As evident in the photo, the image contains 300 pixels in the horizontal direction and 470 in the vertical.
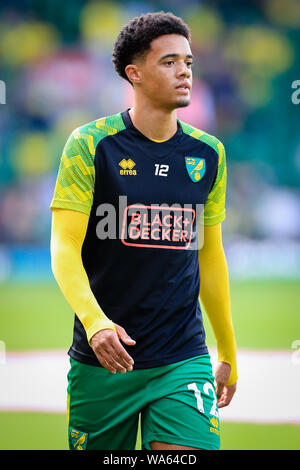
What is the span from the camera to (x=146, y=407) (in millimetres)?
3527

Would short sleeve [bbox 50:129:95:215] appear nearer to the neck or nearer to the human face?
the neck

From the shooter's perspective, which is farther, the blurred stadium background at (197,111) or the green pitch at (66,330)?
the blurred stadium background at (197,111)

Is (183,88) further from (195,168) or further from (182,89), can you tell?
(195,168)

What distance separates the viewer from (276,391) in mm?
7738

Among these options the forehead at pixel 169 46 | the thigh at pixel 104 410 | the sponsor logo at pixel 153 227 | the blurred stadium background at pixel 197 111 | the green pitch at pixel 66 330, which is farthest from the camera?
the blurred stadium background at pixel 197 111

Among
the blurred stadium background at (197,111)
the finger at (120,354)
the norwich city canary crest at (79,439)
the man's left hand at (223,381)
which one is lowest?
the norwich city canary crest at (79,439)

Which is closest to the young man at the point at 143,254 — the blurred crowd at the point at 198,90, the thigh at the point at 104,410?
the thigh at the point at 104,410

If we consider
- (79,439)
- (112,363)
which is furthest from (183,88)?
(79,439)

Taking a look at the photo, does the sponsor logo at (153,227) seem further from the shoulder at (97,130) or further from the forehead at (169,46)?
the forehead at (169,46)

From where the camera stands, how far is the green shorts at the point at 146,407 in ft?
11.2

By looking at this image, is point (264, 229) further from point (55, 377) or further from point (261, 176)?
point (55, 377)

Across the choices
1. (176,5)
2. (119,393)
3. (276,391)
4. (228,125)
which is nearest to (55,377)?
(276,391)

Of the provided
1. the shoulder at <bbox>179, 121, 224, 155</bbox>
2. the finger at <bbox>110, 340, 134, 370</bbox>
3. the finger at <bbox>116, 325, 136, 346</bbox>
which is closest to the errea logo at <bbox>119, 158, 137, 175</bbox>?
the shoulder at <bbox>179, 121, 224, 155</bbox>

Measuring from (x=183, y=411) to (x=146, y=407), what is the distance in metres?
0.20
